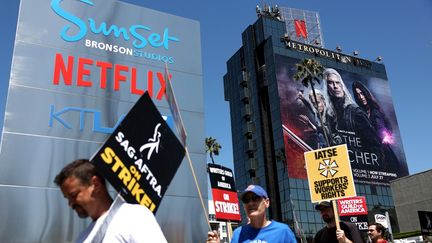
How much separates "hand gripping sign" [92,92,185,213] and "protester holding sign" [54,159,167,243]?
6.9 inches

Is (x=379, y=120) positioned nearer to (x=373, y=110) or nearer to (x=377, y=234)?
(x=373, y=110)

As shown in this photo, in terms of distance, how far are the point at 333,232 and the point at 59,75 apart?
426 inches

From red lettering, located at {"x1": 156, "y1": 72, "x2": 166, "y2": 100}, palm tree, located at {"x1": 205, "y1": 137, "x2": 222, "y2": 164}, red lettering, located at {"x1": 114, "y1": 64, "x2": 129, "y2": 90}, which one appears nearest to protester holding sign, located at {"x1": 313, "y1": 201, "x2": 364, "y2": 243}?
red lettering, located at {"x1": 156, "y1": 72, "x2": 166, "y2": 100}

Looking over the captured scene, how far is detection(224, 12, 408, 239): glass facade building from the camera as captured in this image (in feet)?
214

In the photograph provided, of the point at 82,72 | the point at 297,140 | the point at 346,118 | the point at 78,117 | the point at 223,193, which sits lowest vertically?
the point at 223,193

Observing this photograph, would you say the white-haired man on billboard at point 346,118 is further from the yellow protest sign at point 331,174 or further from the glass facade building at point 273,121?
the yellow protest sign at point 331,174

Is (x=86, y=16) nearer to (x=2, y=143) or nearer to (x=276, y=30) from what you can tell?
(x=2, y=143)

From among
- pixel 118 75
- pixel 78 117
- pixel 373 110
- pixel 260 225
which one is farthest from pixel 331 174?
pixel 373 110

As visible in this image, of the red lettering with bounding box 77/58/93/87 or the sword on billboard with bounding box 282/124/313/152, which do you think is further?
the sword on billboard with bounding box 282/124/313/152

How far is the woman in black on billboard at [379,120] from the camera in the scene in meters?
76.9

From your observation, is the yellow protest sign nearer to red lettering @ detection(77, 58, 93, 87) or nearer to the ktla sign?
the ktla sign

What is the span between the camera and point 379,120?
7850cm

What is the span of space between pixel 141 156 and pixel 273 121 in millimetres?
66865

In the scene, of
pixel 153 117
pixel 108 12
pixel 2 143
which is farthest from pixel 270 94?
pixel 153 117
